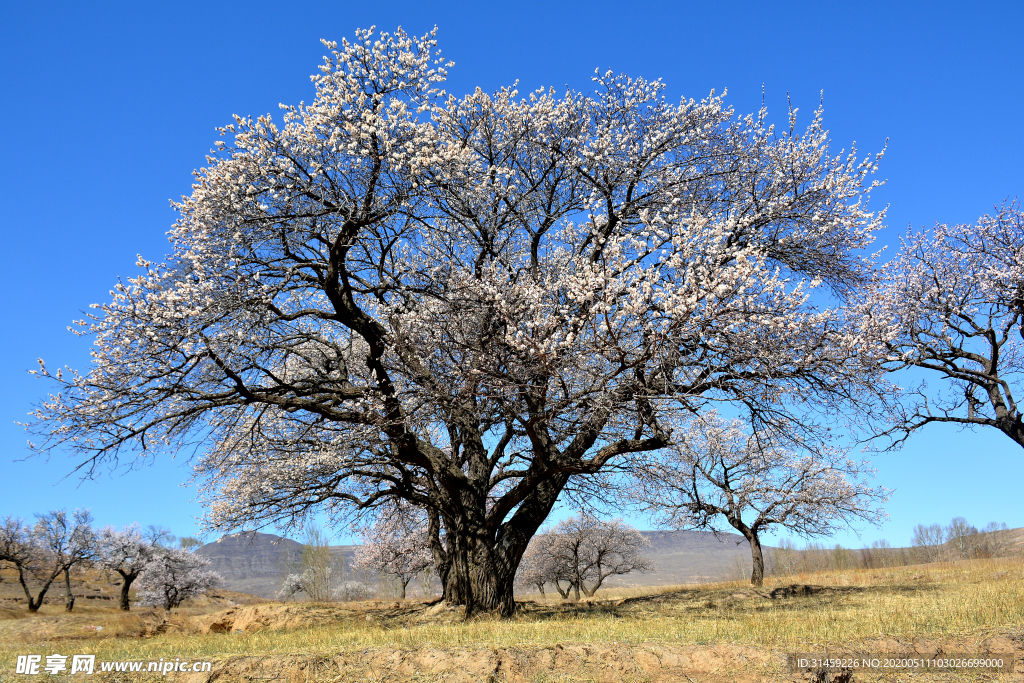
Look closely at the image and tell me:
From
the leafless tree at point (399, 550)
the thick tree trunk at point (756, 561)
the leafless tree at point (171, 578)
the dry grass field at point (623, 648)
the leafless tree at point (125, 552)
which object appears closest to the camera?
the dry grass field at point (623, 648)

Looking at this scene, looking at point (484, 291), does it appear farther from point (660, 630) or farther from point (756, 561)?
point (756, 561)

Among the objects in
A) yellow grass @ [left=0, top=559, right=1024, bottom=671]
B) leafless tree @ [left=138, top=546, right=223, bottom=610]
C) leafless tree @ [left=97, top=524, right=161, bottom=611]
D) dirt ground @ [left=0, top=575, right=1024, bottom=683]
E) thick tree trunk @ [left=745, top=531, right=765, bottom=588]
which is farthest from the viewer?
leafless tree @ [left=138, top=546, right=223, bottom=610]

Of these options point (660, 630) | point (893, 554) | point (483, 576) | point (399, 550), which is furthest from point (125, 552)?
point (893, 554)

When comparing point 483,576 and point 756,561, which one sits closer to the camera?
point 483,576

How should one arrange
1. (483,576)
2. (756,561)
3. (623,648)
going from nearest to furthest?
(623,648)
(483,576)
(756,561)

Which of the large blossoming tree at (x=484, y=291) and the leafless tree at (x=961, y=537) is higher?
the large blossoming tree at (x=484, y=291)

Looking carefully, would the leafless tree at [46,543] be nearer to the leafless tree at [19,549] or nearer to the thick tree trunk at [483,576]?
the leafless tree at [19,549]

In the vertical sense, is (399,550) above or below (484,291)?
below

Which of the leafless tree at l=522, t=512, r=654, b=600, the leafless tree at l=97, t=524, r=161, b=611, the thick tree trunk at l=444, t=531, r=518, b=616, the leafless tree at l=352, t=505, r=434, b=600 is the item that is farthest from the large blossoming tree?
the leafless tree at l=97, t=524, r=161, b=611

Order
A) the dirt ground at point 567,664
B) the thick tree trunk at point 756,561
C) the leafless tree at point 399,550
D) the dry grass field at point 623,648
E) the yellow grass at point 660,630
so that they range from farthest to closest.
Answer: the leafless tree at point 399,550 → the thick tree trunk at point 756,561 → the yellow grass at point 660,630 → the dry grass field at point 623,648 → the dirt ground at point 567,664

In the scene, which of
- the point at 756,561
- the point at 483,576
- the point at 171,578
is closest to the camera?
the point at 483,576

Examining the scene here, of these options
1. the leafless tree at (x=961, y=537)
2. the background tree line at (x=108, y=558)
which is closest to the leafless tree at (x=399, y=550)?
the background tree line at (x=108, y=558)

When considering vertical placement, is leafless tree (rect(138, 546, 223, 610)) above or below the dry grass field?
below

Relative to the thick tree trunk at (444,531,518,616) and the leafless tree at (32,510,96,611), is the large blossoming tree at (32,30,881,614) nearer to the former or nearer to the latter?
the thick tree trunk at (444,531,518,616)
